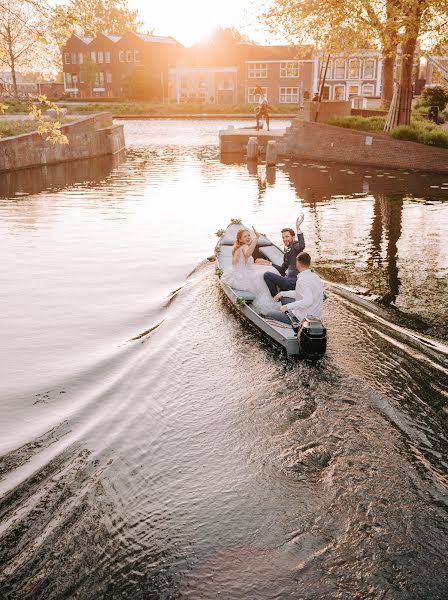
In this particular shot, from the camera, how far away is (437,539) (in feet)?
19.1

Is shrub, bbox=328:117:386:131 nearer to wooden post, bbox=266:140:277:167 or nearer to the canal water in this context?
wooden post, bbox=266:140:277:167

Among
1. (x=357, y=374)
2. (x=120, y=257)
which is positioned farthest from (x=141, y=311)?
(x=357, y=374)

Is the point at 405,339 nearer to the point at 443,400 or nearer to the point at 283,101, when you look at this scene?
the point at 443,400

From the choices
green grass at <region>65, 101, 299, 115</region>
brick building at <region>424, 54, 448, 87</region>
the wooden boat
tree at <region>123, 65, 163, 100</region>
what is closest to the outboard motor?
the wooden boat

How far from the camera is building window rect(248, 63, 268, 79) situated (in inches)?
3189

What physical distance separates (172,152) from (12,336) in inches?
1160

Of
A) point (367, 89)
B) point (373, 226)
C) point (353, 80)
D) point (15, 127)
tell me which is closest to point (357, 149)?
point (373, 226)

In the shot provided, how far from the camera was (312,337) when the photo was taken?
9.02 metres

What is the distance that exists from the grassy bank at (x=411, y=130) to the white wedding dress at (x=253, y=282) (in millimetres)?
19465

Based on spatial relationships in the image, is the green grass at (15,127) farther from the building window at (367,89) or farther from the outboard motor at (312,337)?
the building window at (367,89)

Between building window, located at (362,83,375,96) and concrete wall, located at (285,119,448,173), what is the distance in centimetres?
4731

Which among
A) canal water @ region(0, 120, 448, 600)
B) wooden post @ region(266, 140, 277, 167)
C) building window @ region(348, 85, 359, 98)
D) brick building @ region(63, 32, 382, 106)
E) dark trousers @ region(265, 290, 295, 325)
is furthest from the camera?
brick building @ region(63, 32, 382, 106)

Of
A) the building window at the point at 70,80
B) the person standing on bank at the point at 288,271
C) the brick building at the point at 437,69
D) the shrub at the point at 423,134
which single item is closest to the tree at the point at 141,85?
the building window at the point at 70,80

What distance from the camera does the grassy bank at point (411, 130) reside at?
90.6 feet
